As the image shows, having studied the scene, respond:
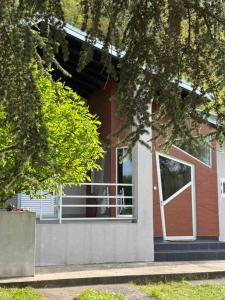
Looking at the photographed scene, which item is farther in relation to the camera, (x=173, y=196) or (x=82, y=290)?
(x=173, y=196)

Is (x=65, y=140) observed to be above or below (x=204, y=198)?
above

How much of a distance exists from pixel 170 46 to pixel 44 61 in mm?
1961

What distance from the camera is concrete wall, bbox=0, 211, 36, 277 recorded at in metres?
10.0

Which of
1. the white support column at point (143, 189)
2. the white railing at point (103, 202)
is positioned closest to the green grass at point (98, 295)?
the white railing at point (103, 202)

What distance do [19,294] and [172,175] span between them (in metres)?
7.88

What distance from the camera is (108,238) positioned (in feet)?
41.3

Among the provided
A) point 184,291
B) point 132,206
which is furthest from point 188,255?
point 184,291

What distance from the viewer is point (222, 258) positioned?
1405 cm

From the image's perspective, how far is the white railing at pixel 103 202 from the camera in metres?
12.9

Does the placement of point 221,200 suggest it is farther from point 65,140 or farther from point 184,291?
point 65,140

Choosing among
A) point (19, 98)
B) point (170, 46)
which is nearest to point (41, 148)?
point (19, 98)

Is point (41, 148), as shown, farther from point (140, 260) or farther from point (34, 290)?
point (140, 260)

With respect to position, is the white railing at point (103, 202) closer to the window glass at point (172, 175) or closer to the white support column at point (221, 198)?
the window glass at point (172, 175)

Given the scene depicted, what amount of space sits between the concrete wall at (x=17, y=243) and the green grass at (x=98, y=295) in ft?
5.73
